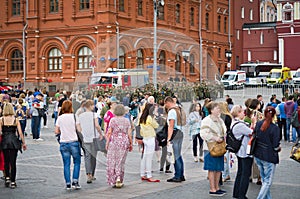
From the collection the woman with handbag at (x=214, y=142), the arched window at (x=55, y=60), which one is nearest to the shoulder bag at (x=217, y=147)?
the woman with handbag at (x=214, y=142)

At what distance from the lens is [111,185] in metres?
12.3

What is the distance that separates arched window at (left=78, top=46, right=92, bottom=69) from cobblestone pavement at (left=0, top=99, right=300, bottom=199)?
102 feet

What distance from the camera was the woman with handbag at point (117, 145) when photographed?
12.1 metres

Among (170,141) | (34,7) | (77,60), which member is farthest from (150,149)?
(34,7)

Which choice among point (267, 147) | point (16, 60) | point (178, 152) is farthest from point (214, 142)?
point (16, 60)

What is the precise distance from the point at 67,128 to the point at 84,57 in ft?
118

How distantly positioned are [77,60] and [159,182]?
35.8 meters

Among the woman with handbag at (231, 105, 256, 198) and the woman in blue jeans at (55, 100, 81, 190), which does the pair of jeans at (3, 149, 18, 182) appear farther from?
the woman with handbag at (231, 105, 256, 198)

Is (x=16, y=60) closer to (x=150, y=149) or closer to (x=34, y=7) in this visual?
(x=34, y=7)

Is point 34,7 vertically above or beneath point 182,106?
above

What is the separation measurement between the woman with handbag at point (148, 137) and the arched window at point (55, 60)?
122 feet

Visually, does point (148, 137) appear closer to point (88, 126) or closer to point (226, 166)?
point (88, 126)

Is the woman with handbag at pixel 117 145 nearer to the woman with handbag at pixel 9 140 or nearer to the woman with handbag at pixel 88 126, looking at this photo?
the woman with handbag at pixel 88 126

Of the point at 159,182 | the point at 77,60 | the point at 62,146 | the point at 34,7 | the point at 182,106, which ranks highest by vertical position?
the point at 34,7
